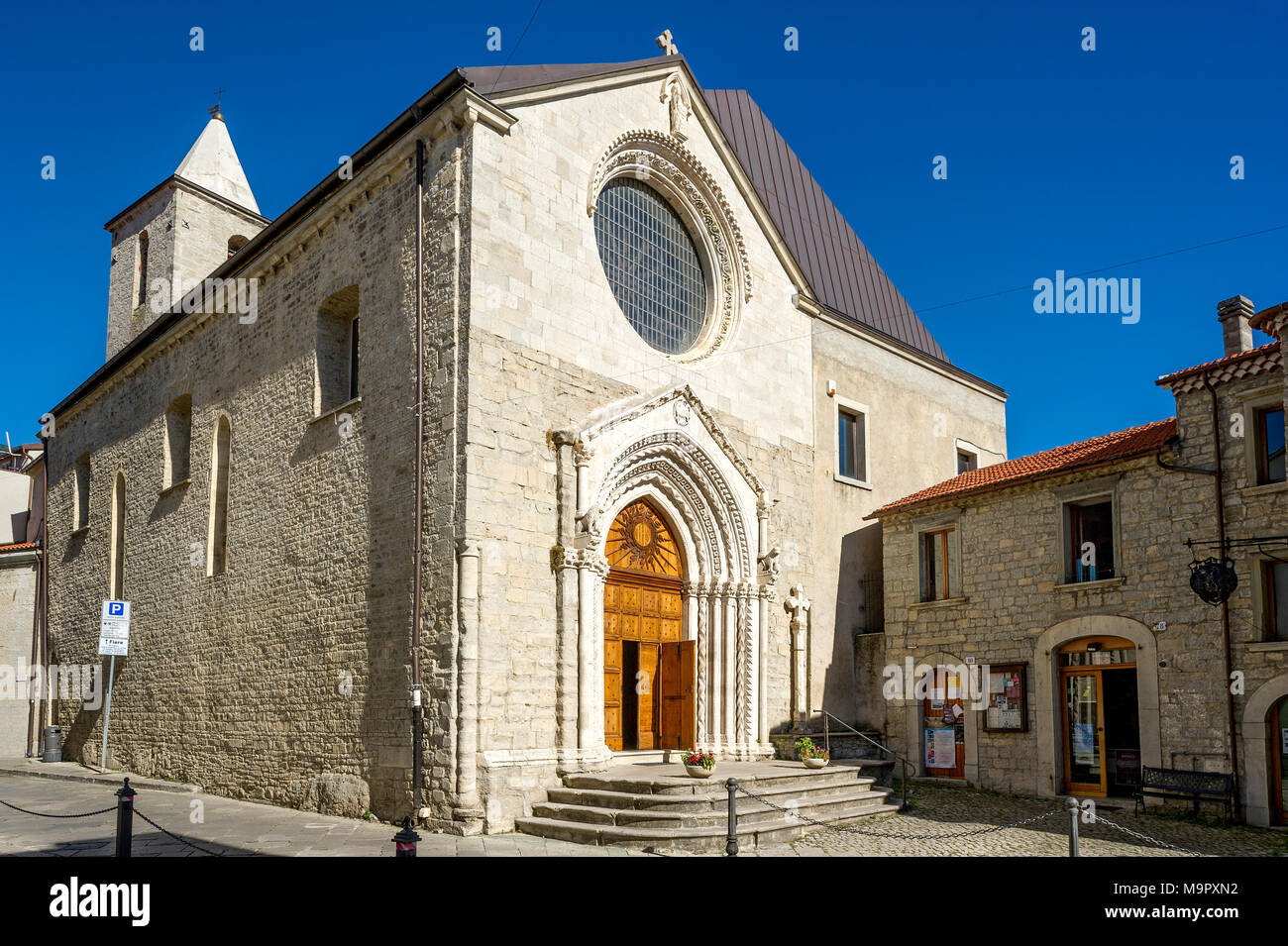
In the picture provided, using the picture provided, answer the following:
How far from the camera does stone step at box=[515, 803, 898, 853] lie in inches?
446

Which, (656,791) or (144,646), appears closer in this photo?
(656,791)

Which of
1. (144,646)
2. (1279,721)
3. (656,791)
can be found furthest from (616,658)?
(144,646)

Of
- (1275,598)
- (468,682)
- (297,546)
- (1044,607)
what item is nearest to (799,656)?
(1044,607)

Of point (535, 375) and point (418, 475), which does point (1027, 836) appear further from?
point (418, 475)

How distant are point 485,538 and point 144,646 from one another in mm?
11019

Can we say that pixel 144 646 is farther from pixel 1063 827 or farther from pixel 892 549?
pixel 1063 827

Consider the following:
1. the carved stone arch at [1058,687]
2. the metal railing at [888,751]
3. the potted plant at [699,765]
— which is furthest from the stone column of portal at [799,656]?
the potted plant at [699,765]

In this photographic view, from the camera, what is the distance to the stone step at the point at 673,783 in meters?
12.4

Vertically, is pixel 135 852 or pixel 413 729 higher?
pixel 413 729

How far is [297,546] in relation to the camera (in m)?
15.8

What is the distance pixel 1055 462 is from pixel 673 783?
358 inches

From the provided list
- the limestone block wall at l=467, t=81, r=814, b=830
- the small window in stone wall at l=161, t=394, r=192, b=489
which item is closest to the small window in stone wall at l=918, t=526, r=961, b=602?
the limestone block wall at l=467, t=81, r=814, b=830
